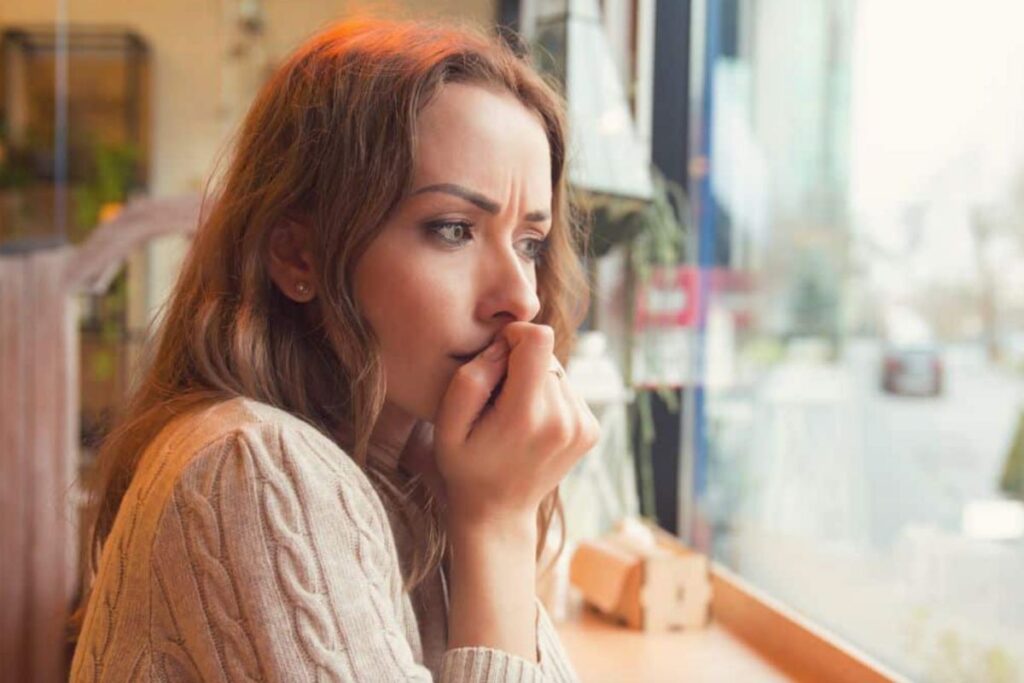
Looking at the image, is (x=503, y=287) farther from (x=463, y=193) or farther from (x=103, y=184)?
(x=103, y=184)

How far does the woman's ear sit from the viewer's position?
0.85 metres

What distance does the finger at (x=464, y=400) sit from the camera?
815mm

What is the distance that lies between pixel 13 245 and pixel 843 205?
1591 mm

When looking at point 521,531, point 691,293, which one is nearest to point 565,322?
point 521,531

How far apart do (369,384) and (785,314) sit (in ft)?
3.65

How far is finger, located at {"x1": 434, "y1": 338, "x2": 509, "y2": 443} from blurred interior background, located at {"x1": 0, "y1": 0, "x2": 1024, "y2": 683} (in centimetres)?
36

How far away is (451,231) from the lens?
82 centimetres

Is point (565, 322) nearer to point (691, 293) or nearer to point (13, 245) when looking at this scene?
point (691, 293)

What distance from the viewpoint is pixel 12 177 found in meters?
4.02

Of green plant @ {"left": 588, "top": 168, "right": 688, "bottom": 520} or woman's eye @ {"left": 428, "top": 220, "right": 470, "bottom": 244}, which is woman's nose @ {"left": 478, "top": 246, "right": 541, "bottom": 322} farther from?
green plant @ {"left": 588, "top": 168, "right": 688, "bottom": 520}

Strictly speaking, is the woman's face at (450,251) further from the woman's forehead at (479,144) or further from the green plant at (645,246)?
the green plant at (645,246)

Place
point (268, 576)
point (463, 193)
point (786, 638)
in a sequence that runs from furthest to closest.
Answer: point (786, 638)
point (463, 193)
point (268, 576)

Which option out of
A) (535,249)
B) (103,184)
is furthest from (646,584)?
(103,184)

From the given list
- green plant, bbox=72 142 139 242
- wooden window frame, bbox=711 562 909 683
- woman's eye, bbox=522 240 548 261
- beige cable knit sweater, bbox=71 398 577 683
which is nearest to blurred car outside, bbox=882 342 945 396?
wooden window frame, bbox=711 562 909 683
